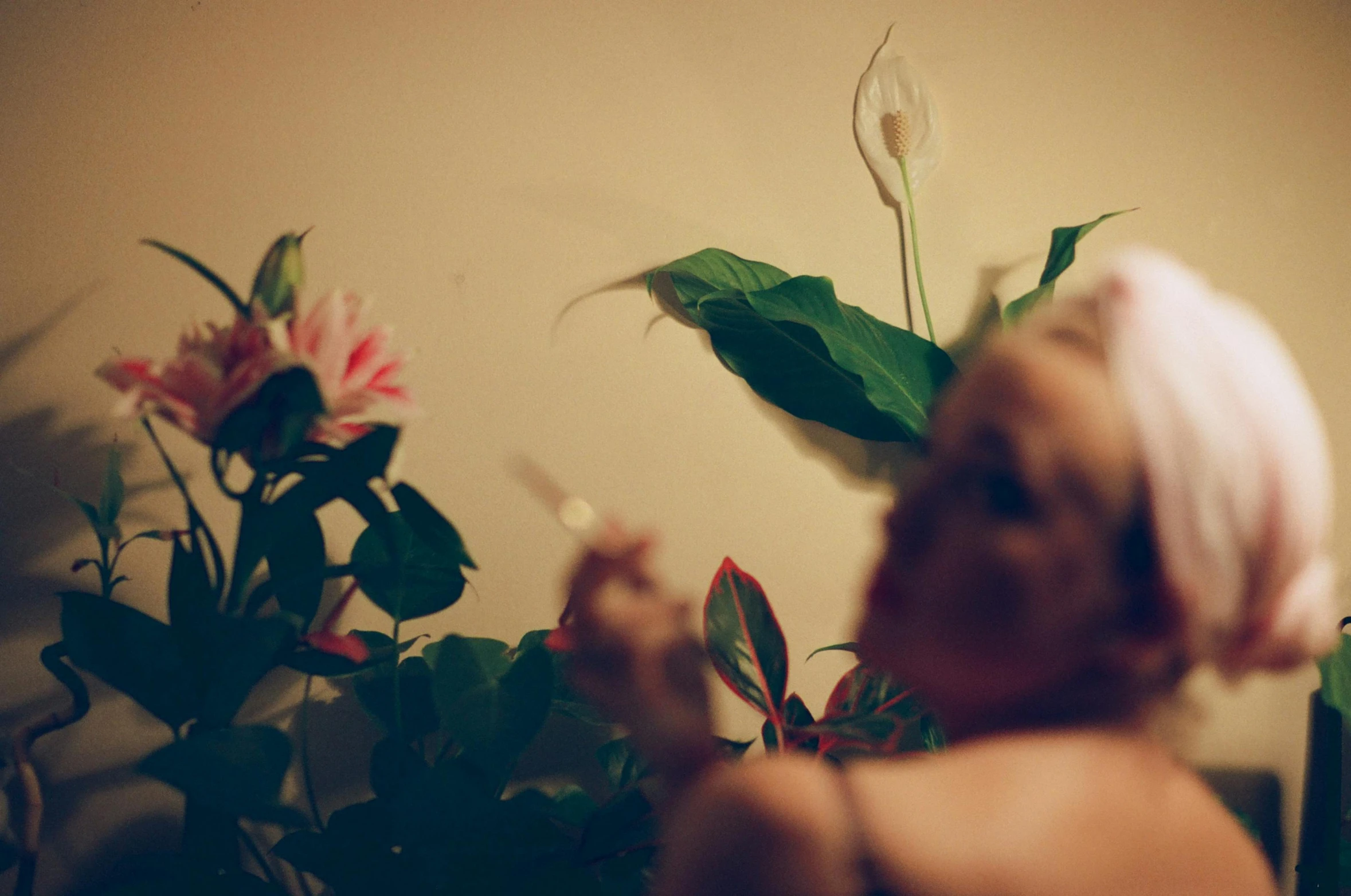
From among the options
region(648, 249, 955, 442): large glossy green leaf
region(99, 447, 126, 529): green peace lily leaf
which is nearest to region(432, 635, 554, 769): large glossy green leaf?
region(99, 447, 126, 529): green peace lily leaf

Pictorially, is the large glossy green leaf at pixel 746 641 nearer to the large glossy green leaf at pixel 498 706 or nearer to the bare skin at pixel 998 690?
the large glossy green leaf at pixel 498 706

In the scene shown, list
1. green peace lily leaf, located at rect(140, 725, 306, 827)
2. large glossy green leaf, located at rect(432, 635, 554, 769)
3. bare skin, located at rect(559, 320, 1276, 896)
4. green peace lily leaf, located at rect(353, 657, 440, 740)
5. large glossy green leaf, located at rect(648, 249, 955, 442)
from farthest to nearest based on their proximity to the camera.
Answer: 1. large glossy green leaf, located at rect(648, 249, 955, 442)
2. green peace lily leaf, located at rect(353, 657, 440, 740)
3. large glossy green leaf, located at rect(432, 635, 554, 769)
4. green peace lily leaf, located at rect(140, 725, 306, 827)
5. bare skin, located at rect(559, 320, 1276, 896)

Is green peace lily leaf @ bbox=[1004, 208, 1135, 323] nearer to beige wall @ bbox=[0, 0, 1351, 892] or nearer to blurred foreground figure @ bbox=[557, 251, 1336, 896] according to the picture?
beige wall @ bbox=[0, 0, 1351, 892]

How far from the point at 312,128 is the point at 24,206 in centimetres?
27

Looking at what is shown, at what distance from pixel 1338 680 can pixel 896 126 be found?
2.74ft

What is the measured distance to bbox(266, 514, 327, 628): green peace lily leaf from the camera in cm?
64

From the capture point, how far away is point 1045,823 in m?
0.35

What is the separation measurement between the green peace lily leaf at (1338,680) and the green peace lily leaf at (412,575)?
99cm

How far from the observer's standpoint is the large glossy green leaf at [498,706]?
0.62m

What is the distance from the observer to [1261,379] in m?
0.36

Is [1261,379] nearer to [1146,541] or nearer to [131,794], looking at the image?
[1146,541]

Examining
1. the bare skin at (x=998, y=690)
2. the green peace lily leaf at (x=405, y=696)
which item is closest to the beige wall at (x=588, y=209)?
the green peace lily leaf at (x=405, y=696)

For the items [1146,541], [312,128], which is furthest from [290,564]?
[1146,541]

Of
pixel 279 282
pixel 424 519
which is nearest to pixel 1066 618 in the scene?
pixel 424 519
